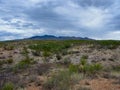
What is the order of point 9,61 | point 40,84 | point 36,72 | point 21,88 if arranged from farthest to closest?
point 9,61
point 36,72
point 40,84
point 21,88

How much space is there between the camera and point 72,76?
1752 centimetres

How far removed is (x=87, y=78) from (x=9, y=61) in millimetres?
12658

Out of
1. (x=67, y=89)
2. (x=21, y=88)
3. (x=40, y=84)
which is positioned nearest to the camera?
(x=67, y=89)

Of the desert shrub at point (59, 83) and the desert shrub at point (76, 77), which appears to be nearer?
the desert shrub at point (59, 83)

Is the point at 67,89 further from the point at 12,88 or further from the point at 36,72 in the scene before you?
the point at 36,72

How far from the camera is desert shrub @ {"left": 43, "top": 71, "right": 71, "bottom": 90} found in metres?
14.8

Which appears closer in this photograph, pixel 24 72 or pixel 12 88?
pixel 12 88

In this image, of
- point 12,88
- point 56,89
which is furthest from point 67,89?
point 12,88

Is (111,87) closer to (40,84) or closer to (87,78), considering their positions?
(87,78)

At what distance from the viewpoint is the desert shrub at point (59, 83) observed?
→ 14.8 metres

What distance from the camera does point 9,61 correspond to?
29.1m

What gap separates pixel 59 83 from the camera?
15.3 meters

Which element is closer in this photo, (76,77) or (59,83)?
(59,83)

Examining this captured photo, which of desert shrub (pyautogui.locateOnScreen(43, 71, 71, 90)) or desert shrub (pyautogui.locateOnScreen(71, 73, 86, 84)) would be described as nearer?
desert shrub (pyautogui.locateOnScreen(43, 71, 71, 90))
